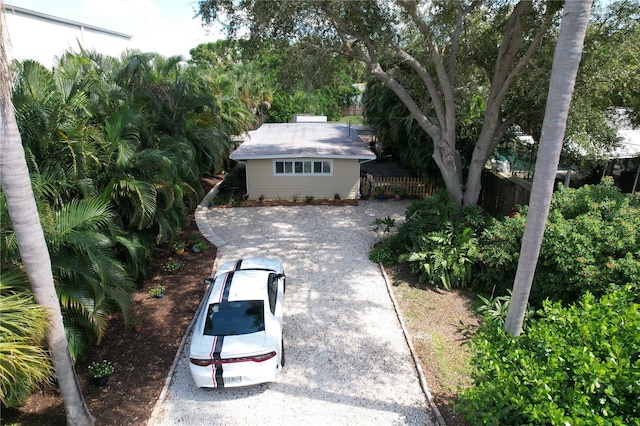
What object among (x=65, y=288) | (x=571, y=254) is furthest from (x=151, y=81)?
(x=571, y=254)

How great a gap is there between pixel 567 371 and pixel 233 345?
465 cm

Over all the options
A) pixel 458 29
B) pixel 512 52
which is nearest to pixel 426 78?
pixel 458 29

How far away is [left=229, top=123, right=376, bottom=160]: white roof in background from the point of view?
16.5m

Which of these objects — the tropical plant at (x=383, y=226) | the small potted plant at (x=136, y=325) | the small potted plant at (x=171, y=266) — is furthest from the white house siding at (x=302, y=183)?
the small potted plant at (x=136, y=325)

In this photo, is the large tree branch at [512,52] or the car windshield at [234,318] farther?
the large tree branch at [512,52]

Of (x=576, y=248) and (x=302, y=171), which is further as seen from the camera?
(x=302, y=171)

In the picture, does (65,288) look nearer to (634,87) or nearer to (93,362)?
(93,362)

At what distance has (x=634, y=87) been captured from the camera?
36.5 feet

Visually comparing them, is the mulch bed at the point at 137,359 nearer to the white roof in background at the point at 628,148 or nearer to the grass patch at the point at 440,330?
the grass patch at the point at 440,330

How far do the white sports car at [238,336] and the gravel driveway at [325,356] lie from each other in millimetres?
423

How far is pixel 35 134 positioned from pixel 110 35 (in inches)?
738

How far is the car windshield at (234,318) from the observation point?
681 centimetres

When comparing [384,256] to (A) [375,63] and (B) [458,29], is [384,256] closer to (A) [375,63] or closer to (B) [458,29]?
(A) [375,63]

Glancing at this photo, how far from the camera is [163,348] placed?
7934 millimetres
